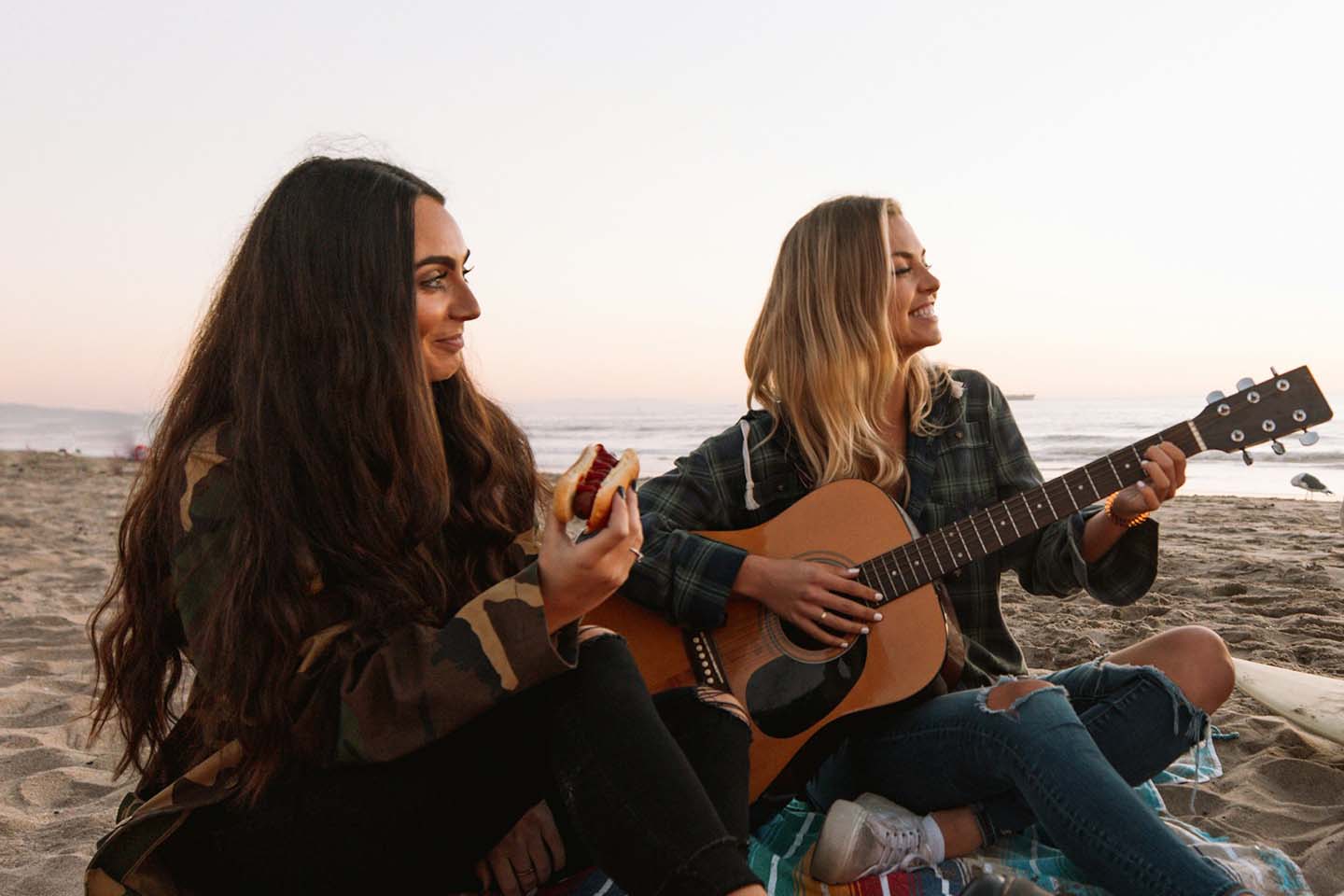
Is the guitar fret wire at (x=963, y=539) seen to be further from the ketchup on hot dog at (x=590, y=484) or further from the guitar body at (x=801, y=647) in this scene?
the ketchup on hot dog at (x=590, y=484)

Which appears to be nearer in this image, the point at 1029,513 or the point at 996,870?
the point at 996,870

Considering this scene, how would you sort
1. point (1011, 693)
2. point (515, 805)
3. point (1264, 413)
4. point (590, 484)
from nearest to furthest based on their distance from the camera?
1. point (590, 484)
2. point (515, 805)
3. point (1011, 693)
4. point (1264, 413)

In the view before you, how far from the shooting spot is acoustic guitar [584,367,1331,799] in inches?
101

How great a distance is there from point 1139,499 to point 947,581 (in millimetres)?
529

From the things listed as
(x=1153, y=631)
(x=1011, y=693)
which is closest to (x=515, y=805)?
(x=1011, y=693)

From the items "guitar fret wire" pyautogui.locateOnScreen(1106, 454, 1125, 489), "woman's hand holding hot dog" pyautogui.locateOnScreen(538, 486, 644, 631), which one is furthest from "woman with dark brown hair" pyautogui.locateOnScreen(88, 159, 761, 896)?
"guitar fret wire" pyautogui.locateOnScreen(1106, 454, 1125, 489)

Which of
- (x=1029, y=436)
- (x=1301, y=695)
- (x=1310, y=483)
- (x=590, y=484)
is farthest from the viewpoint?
(x=1029, y=436)

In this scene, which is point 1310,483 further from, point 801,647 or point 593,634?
point 593,634

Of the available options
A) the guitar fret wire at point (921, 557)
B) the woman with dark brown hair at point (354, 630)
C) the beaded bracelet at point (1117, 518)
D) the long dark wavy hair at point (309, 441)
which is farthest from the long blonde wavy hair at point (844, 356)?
the long dark wavy hair at point (309, 441)

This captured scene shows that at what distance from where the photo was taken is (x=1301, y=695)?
120 inches

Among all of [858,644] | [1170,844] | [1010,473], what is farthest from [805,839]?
[1010,473]

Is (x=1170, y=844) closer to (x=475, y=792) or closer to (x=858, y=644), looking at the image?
(x=858, y=644)

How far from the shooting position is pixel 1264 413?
2.58m

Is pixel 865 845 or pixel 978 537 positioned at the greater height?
pixel 978 537
